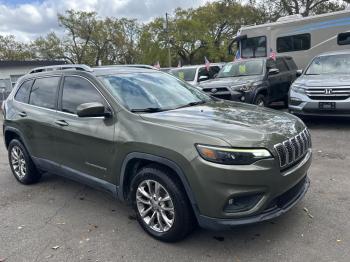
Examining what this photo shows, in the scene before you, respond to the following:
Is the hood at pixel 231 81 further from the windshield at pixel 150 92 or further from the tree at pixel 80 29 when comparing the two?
the tree at pixel 80 29

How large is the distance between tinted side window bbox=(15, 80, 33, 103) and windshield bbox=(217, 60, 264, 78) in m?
6.38

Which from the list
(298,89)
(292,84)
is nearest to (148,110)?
(298,89)

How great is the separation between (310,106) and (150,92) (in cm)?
490

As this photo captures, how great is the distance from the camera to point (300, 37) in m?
15.2

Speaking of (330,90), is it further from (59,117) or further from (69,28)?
(69,28)

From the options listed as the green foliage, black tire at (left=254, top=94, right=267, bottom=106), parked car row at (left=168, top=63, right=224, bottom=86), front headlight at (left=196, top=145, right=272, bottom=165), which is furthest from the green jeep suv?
the green foliage

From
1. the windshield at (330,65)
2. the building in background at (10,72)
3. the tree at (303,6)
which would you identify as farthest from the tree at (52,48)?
the windshield at (330,65)

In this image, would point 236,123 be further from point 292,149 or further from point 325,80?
point 325,80

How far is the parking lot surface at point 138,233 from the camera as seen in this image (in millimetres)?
3387

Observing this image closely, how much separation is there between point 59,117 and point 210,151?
7.56 feet

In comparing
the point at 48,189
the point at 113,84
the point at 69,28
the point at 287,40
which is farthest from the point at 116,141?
the point at 69,28

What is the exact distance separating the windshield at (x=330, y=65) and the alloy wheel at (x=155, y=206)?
6578mm

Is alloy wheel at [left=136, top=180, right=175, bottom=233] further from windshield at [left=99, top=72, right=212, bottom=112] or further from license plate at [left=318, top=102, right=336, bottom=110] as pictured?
license plate at [left=318, top=102, right=336, bottom=110]

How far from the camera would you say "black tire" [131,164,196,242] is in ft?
11.1
